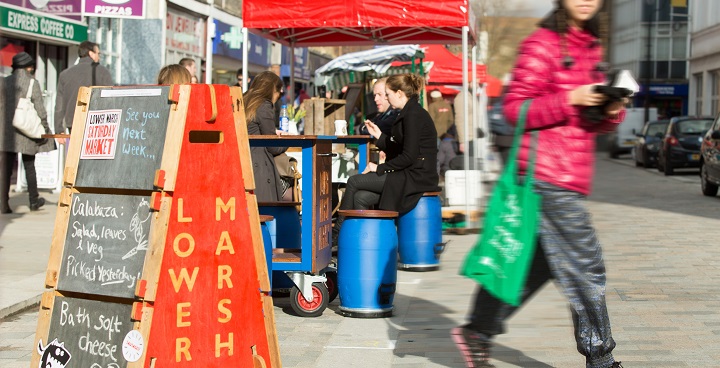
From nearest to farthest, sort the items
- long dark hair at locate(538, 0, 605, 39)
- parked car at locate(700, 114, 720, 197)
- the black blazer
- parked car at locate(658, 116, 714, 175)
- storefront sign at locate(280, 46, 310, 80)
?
long dark hair at locate(538, 0, 605, 39)
the black blazer
parked car at locate(700, 114, 720, 197)
parked car at locate(658, 116, 714, 175)
storefront sign at locate(280, 46, 310, 80)

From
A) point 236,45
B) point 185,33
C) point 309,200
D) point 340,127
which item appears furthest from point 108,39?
point 309,200

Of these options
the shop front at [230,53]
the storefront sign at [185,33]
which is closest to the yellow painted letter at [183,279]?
the storefront sign at [185,33]

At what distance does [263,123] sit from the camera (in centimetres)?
935

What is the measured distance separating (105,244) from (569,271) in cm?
198

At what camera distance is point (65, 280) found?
5098 mm

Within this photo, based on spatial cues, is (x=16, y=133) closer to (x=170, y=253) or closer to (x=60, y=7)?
(x=60, y=7)

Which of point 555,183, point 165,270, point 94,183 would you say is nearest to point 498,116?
point 555,183

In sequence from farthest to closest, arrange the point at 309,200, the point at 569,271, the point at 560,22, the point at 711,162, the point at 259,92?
the point at 711,162
the point at 259,92
the point at 309,200
the point at 569,271
the point at 560,22

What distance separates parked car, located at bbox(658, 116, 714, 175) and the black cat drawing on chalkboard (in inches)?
1111

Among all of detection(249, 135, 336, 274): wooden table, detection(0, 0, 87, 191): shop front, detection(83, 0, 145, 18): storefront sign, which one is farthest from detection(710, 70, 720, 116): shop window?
detection(249, 135, 336, 274): wooden table

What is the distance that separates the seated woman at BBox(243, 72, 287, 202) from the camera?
364 inches

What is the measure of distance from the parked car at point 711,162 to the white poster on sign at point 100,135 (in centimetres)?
1721

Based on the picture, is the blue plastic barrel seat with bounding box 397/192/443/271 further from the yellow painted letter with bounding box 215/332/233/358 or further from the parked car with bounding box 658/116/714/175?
the parked car with bounding box 658/116/714/175

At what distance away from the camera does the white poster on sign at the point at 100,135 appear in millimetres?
5113
